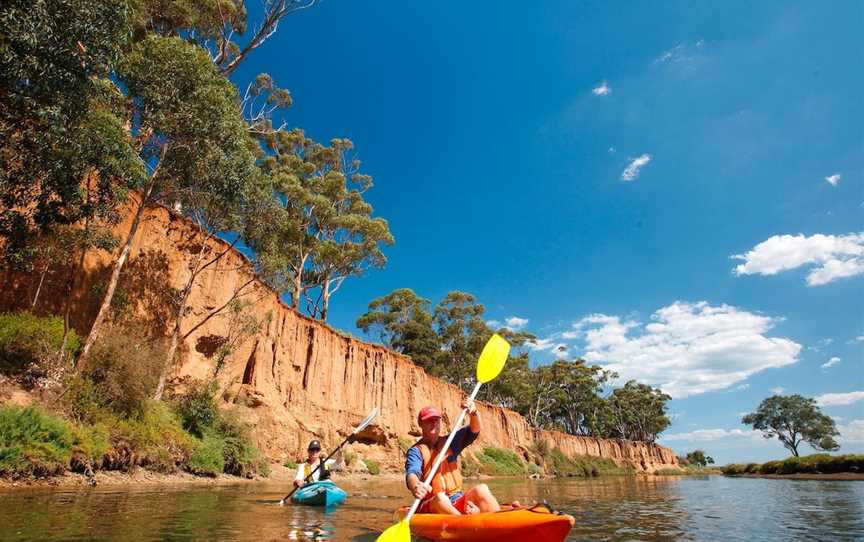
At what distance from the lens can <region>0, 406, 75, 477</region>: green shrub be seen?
9.77 metres

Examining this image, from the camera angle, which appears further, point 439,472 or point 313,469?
point 313,469

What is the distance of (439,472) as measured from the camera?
5.74 meters

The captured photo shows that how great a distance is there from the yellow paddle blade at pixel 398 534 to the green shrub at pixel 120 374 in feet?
40.7

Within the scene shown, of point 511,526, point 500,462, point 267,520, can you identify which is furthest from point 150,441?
point 500,462

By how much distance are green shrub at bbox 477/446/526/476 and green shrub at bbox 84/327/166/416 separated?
104ft

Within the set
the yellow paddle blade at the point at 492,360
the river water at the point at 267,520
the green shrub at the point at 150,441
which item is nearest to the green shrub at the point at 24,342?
the green shrub at the point at 150,441

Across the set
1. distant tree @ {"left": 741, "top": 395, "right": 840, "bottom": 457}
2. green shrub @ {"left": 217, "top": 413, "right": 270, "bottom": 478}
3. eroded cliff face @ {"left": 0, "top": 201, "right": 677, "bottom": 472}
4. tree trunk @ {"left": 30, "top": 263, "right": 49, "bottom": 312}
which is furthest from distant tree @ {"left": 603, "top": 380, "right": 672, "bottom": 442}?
tree trunk @ {"left": 30, "top": 263, "right": 49, "bottom": 312}

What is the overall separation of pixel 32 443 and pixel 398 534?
9.64 meters

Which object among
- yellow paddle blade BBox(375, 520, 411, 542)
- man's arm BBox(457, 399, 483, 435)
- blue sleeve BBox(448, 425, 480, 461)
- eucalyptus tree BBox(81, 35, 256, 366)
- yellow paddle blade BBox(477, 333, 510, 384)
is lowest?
yellow paddle blade BBox(375, 520, 411, 542)

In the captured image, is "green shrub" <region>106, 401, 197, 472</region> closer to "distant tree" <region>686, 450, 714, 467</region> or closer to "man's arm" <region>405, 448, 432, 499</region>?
"man's arm" <region>405, 448, 432, 499</region>

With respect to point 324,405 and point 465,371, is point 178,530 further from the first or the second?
point 465,371

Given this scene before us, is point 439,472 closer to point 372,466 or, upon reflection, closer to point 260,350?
point 260,350

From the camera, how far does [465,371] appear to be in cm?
5397

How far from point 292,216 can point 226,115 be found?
17.6m
